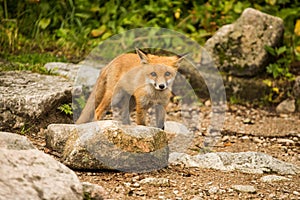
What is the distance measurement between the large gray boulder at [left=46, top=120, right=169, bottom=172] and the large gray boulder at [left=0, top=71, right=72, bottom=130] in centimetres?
98

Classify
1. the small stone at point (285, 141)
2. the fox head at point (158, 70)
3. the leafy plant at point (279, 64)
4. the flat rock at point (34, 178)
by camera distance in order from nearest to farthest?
the flat rock at point (34, 178)
the fox head at point (158, 70)
the small stone at point (285, 141)
the leafy plant at point (279, 64)

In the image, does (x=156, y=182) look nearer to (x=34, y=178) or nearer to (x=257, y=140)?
(x=34, y=178)

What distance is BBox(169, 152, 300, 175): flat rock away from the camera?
17.5 ft

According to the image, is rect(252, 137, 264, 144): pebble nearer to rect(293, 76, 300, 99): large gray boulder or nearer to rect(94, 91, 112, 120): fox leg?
rect(293, 76, 300, 99): large gray boulder

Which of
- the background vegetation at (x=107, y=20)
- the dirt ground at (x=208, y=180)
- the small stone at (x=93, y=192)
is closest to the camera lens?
the small stone at (x=93, y=192)

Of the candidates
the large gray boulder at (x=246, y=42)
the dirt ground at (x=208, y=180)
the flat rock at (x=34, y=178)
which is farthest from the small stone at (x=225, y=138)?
the flat rock at (x=34, y=178)

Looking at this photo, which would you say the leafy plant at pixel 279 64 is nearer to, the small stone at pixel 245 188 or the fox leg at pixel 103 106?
the fox leg at pixel 103 106

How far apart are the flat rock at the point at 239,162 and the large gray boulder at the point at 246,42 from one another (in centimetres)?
292

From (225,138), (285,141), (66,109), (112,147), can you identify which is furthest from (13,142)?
(285,141)

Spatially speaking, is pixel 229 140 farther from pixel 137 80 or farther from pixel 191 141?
pixel 137 80

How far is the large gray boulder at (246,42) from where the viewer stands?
8.27 metres

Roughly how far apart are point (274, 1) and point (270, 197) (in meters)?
5.41

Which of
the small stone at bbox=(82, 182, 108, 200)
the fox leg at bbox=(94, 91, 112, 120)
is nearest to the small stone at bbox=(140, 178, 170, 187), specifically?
the small stone at bbox=(82, 182, 108, 200)

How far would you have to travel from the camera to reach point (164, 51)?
870cm
